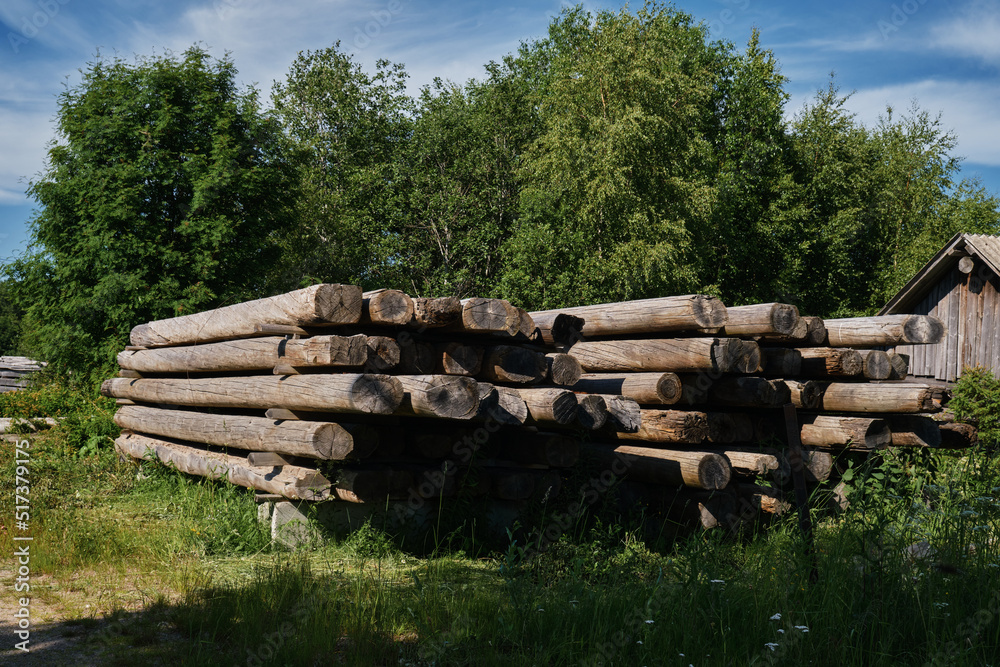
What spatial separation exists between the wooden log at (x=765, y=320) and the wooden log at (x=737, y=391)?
50 cm

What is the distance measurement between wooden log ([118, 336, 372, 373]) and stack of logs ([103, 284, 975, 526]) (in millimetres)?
22

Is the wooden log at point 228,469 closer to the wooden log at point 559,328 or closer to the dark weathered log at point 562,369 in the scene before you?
the dark weathered log at point 562,369

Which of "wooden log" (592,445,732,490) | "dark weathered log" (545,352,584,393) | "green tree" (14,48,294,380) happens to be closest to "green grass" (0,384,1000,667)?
"wooden log" (592,445,732,490)

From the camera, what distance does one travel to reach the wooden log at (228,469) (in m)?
5.78

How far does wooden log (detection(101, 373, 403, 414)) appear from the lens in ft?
17.0

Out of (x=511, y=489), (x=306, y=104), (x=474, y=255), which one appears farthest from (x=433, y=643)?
(x=306, y=104)

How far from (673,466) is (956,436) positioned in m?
4.13

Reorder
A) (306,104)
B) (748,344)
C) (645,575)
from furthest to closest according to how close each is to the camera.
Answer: (306,104)
(748,344)
(645,575)

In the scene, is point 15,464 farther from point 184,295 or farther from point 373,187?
point 373,187

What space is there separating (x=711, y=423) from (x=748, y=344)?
0.86 metres

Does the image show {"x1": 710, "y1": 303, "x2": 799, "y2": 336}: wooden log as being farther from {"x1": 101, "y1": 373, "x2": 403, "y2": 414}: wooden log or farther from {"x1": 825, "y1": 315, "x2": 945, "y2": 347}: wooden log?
{"x1": 101, "y1": 373, "x2": 403, "y2": 414}: wooden log

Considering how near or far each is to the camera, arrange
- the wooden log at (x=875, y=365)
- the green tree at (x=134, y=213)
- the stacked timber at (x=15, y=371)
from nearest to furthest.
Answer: the wooden log at (x=875, y=365) < the green tree at (x=134, y=213) < the stacked timber at (x=15, y=371)

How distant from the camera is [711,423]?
715cm

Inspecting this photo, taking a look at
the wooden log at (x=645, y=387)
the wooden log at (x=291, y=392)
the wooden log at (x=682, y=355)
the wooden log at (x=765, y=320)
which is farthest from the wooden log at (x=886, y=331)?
the wooden log at (x=291, y=392)
